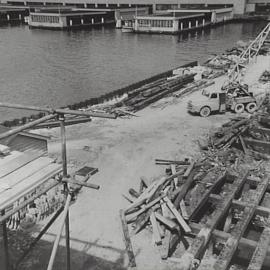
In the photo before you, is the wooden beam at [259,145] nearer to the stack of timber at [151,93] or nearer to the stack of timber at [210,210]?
the stack of timber at [210,210]

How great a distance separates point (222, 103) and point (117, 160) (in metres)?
14.6

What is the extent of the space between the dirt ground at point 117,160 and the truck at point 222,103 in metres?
0.78

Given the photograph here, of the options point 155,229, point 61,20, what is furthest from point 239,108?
point 61,20

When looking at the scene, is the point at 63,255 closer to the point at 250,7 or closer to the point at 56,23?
the point at 56,23

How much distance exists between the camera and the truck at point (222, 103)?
3556 cm

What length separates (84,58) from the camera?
80.2 meters

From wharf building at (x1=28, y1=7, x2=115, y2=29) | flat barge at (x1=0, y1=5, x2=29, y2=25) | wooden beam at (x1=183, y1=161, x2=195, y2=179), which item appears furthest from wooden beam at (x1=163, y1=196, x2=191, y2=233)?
flat barge at (x1=0, y1=5, x2=29, y2=25)

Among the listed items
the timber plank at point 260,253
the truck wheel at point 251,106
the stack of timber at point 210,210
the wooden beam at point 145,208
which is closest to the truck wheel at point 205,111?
the truck wheel at point 251,106

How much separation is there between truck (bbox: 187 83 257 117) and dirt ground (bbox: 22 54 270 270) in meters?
0.78

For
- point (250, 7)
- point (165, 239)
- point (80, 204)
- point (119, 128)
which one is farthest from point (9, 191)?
point (250, 7)

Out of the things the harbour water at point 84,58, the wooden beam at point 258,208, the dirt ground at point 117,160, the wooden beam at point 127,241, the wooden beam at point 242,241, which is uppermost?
the wooden beam at point 242,241

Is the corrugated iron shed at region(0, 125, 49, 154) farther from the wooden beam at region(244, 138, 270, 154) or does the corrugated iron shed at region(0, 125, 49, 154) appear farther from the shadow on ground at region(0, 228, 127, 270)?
the wooden beam at region(244, 138, 270, 154)

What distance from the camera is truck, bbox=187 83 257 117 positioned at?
35.6m

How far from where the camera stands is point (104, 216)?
19453 millimetres
